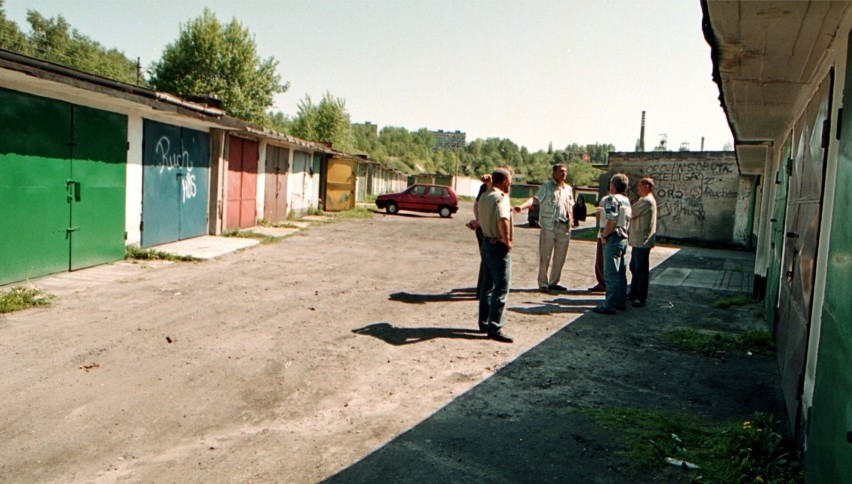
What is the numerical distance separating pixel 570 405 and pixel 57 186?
27.4 ft

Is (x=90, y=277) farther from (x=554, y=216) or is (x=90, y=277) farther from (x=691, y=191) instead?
(x=691, y=191)

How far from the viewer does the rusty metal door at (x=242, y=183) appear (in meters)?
16.8

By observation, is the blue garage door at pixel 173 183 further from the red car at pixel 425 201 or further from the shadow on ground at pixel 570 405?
the red car at pixel 425 201

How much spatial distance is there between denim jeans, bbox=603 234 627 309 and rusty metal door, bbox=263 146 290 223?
13915 mm

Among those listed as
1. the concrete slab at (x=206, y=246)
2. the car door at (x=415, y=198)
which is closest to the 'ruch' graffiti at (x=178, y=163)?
the concrete slab at (x=206, y=246)

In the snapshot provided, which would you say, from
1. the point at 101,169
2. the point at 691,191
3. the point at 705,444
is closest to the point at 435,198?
the point at 691,191

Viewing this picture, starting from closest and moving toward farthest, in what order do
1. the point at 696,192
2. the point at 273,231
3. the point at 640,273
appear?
the point at 640,273
the point at 273,231
the point at 696,192

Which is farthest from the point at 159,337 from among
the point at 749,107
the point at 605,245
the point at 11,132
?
the point at 749,107

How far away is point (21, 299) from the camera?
7.30m

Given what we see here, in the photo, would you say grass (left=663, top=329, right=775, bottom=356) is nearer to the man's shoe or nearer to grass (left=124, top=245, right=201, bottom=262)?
the man's shoe

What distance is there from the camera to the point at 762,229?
37.8 ft

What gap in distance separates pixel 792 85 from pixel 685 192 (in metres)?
16.2

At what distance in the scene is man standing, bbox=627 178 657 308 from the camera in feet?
28.7

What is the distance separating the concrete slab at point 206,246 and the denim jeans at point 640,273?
774 cm
